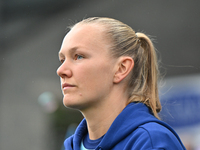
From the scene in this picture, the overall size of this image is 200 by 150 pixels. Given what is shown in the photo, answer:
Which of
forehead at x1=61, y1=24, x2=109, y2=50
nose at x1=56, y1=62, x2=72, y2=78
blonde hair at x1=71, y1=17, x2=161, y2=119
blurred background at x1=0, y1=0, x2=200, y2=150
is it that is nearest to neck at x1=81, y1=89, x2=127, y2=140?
blonde hair at x1=71, y1=17, x2=161, y2=119

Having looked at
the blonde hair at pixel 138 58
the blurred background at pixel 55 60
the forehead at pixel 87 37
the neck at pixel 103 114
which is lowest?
the blurred background at pixel 55 60

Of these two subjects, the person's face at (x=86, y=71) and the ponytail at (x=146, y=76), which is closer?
the person's face at (x=86, y=71)

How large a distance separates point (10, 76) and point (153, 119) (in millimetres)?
6769

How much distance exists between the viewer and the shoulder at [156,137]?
1479 mm

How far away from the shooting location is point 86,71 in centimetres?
177

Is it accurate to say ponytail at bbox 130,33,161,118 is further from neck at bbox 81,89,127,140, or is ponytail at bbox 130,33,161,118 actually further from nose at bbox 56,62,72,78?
nose at bbox 56,62,72,78

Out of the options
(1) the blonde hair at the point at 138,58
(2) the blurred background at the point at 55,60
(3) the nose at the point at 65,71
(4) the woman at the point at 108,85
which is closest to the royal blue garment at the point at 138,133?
(4) the woman at the point at 108,85

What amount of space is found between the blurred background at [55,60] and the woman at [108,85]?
270 centimetres

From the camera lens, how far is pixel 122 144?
1629 millimetres

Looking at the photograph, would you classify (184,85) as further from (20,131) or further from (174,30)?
(20,131)

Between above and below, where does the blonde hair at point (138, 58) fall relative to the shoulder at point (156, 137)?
above

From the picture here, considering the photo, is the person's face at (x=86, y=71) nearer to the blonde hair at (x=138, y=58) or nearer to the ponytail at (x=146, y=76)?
the blonde hair at (x=138, y=58)

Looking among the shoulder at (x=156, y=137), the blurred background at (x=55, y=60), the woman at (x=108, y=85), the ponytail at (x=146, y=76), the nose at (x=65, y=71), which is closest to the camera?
the shoulder at (x=156, y=137)

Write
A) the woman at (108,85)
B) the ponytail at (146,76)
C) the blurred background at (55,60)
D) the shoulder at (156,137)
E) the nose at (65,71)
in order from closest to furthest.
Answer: the shoulder at (156,137) → the woman at (108,85) → the nose at (65,71) → the ponytail at (146,76) → the blurred background at (55,60)
